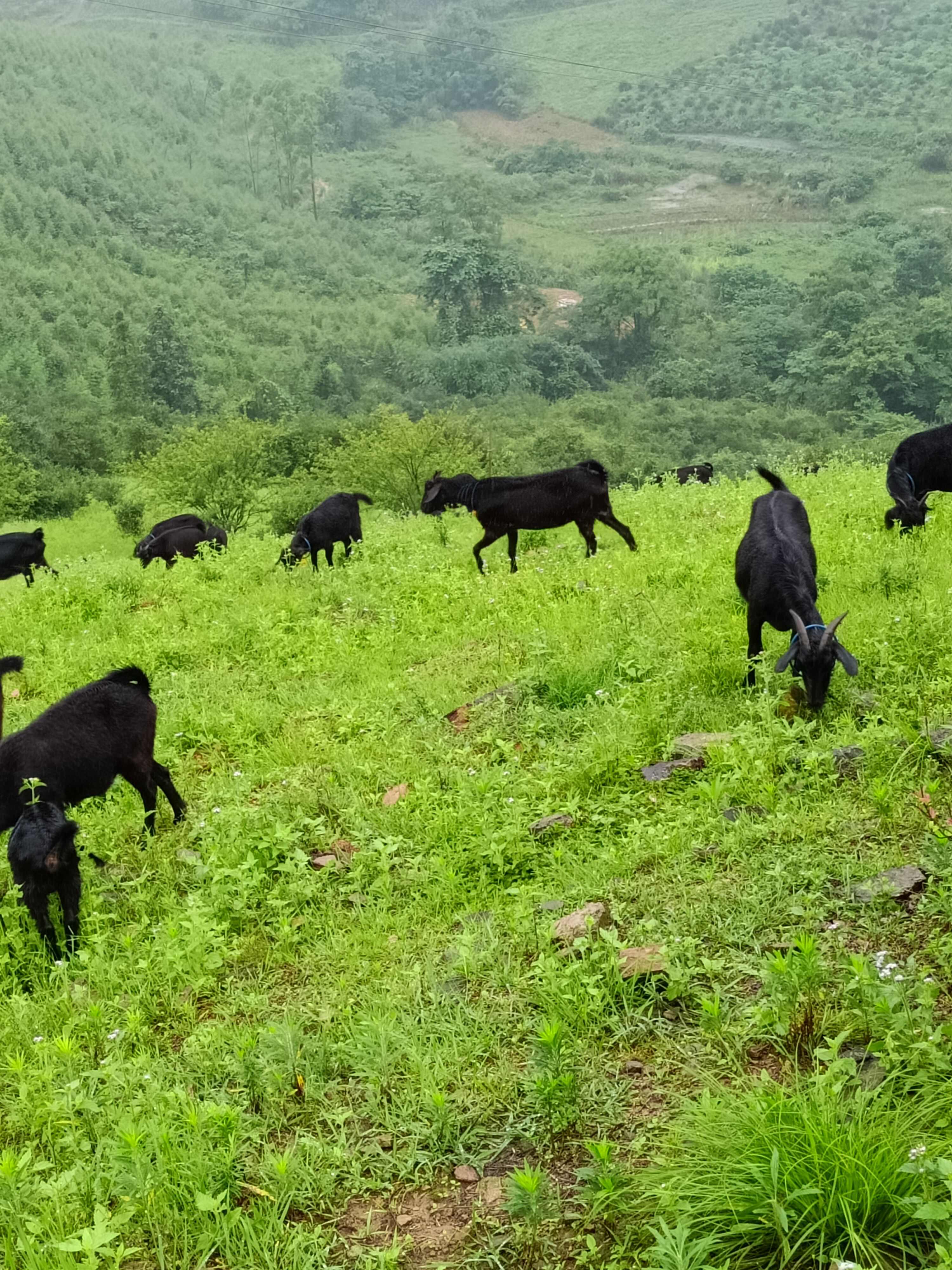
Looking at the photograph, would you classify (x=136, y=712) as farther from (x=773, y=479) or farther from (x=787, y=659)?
(x=773, y=479)

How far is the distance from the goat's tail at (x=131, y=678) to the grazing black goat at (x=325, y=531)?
8.41 m

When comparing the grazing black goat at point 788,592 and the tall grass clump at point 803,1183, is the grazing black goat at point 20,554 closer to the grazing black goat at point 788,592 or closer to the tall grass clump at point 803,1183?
the grazing black goat at point 788,592

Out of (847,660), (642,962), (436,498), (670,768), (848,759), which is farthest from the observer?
(436,498)

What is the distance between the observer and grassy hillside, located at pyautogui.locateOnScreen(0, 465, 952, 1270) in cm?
309

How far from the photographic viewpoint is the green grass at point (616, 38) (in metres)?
161

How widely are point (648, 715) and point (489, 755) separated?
3.72 ft

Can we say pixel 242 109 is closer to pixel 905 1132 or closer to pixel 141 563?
pixel 141 563

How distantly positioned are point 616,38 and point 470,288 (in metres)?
115

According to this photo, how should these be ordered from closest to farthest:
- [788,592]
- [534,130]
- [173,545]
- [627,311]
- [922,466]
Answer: [788,592]
[922,466]
[173,545]
[627,311]
[534,130]

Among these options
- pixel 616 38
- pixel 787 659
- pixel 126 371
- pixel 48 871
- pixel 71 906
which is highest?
pixel 616 38

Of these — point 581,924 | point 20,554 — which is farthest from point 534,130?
point 581,924

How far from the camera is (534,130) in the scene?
500 feet

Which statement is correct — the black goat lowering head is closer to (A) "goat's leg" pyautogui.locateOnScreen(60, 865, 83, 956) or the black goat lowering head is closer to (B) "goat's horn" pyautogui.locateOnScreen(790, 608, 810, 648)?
(B) "goat's horn" pyautogui.locateOnScreen(790, 608, 810, 648)

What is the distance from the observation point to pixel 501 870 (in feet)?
17.7
